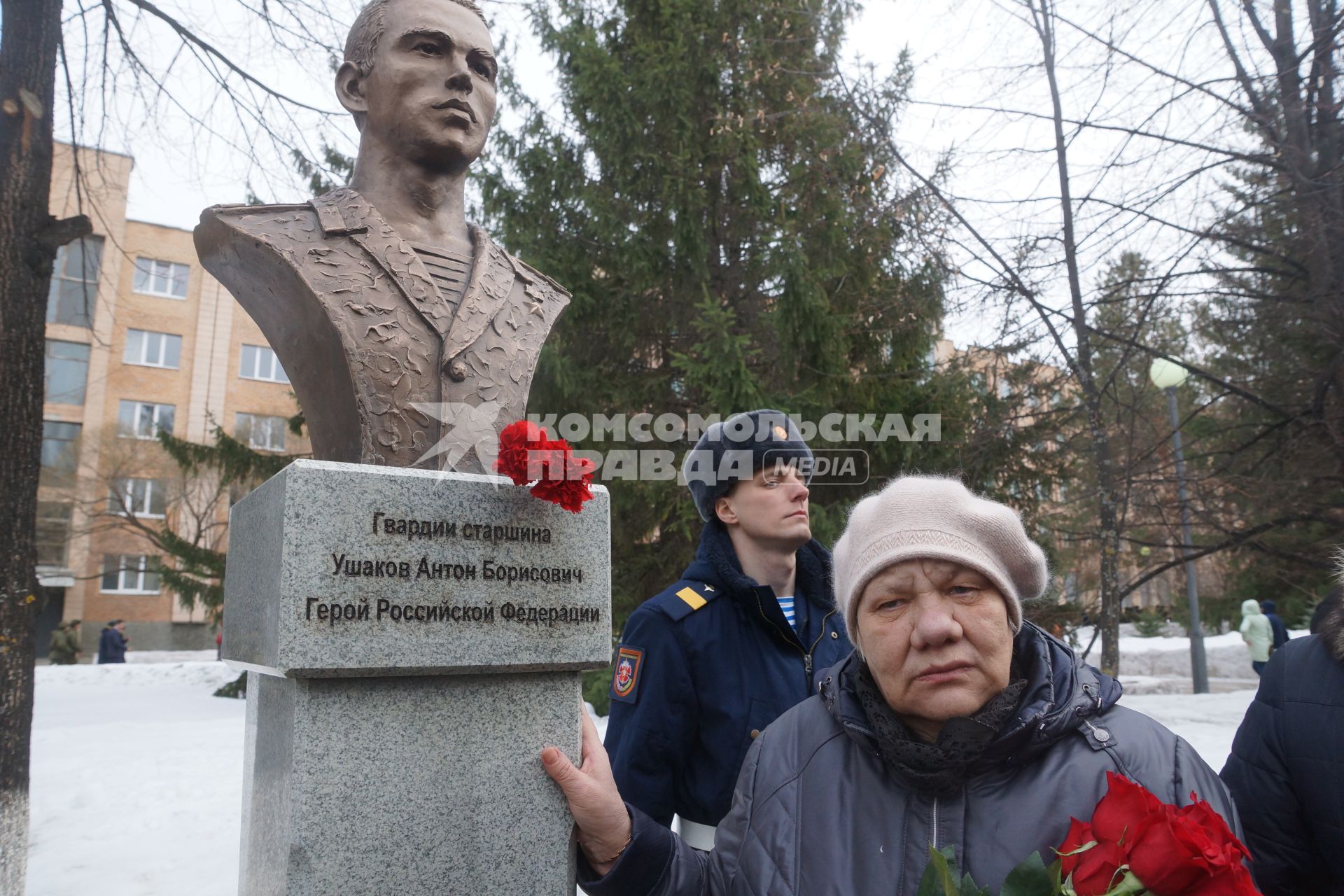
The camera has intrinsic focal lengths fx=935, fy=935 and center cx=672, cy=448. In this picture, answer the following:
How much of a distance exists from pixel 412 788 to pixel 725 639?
33.7 inches

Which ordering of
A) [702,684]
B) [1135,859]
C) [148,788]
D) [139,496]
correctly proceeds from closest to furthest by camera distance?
1. [1135,859]
2. [702,684]
3. [148,788]
4. [139,496]

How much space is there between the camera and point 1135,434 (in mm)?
7055

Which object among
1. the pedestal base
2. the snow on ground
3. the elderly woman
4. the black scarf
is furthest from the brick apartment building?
the black scarf

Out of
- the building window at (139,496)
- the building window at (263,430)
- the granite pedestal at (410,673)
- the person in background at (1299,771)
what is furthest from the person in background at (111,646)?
the person in background at (1299,771)

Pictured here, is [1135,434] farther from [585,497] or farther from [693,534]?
[585,497]

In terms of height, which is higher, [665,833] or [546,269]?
[546,269]

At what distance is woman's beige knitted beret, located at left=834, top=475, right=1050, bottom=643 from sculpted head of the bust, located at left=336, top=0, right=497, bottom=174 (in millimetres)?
1848

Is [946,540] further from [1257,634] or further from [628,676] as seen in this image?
[1257,634]

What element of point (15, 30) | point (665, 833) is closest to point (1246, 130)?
point (665, 833)

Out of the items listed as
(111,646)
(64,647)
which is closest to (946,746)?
(111,646)

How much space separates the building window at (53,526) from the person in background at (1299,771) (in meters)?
28.2

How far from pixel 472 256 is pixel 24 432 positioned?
354 centimetres

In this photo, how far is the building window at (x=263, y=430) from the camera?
26422mm

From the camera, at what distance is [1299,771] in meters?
1.73
